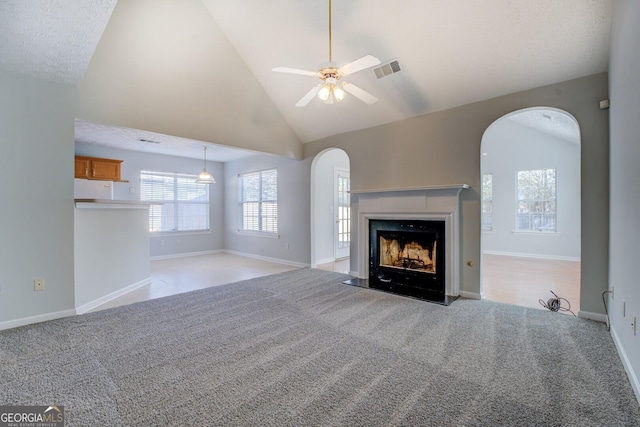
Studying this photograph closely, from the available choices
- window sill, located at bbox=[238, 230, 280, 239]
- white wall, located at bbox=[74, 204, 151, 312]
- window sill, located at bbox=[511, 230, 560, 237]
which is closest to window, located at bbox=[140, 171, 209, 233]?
window sill, located at bbox=[238, 230, 280, 239]

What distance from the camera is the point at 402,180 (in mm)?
4488

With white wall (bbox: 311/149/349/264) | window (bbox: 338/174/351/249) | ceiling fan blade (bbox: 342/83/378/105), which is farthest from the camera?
window (bbox: 338/174/351/249)

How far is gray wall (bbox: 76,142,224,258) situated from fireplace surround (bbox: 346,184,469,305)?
4.98 metres

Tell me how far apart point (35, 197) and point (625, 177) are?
5.36 m

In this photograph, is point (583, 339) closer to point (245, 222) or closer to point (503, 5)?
point (503, 5)

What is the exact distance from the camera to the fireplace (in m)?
3.95

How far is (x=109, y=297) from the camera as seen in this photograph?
3869 millimetres

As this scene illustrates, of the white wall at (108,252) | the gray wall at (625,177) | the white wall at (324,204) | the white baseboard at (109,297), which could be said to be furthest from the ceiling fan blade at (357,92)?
the white baseboard at (109,297)

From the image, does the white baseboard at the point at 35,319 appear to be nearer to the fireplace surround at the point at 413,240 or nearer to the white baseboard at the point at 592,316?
the fireplace surround at the point at 413,240

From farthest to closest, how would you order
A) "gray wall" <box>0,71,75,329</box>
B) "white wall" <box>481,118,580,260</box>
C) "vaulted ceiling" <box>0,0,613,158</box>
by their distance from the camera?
"white wall" <box>481,118,580,260</box> < "gray wall" <box>0,71,75,329</box> < "vaulted ceiling" <box>0,0,613,158</box>

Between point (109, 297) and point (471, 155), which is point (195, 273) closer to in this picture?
point (109, 297)

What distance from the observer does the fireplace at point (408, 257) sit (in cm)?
395

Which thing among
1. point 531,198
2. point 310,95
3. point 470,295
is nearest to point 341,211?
point 470,295

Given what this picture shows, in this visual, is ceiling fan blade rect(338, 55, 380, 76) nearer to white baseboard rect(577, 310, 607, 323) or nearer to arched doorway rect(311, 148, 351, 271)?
arched doorway rect(311, 148, 351, 271)
